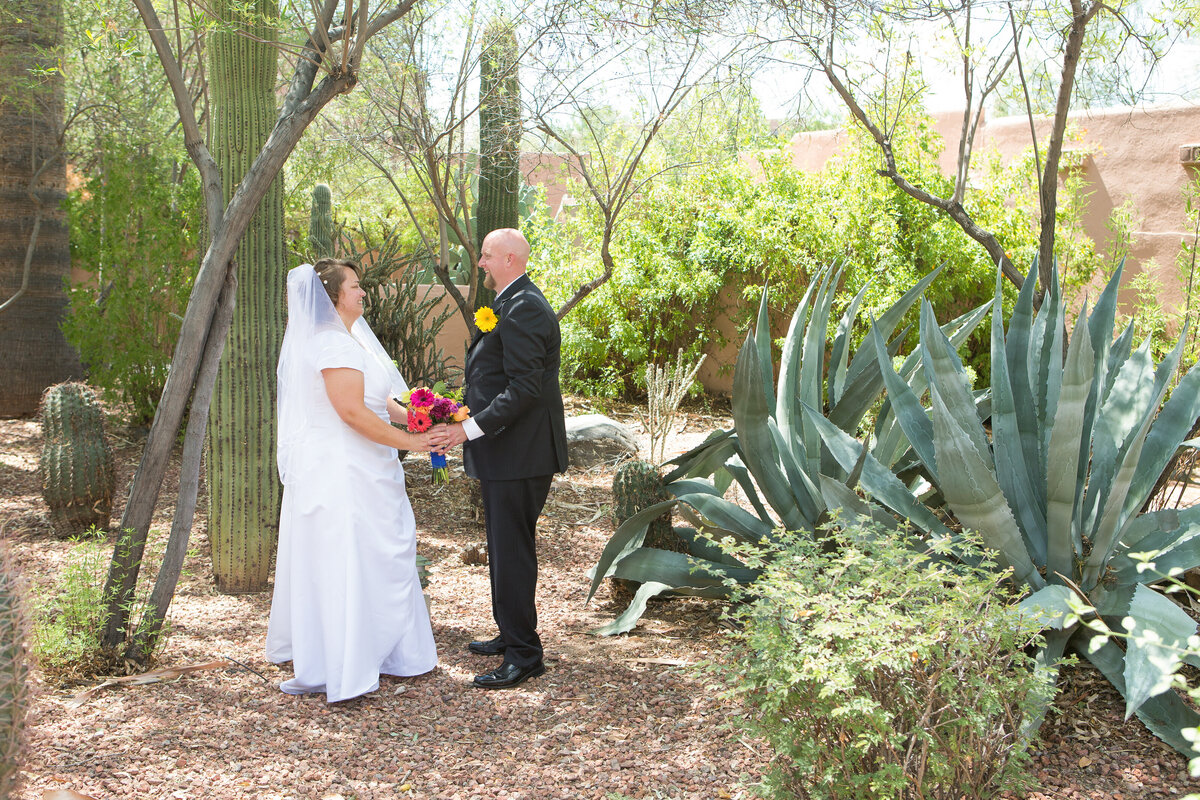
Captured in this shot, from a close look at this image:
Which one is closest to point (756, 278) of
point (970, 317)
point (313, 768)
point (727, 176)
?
point (727, 176)

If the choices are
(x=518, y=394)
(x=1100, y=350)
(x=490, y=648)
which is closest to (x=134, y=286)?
(x=490, y=648)

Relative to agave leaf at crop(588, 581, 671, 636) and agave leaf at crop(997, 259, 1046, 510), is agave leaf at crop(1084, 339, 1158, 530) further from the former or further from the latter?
agave leaf at crop(588, 581, 671, 636)

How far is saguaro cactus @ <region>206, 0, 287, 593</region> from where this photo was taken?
4.82 meters

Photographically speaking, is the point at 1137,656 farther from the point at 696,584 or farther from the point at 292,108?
the point at 292,108

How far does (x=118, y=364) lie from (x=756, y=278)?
6931 millimetres

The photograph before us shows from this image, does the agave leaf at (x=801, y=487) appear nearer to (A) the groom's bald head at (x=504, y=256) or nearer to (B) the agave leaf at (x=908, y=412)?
(B) the agave leaf at (x=908, y=412)

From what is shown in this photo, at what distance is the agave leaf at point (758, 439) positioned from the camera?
14.2 ft

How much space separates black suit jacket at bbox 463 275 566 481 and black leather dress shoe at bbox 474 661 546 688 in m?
0.80

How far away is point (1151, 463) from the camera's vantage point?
3.58 m

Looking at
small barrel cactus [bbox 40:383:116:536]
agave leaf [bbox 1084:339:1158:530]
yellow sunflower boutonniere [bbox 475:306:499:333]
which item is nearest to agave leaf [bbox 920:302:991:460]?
agave leaf [bbox 1084:339:1158:530]

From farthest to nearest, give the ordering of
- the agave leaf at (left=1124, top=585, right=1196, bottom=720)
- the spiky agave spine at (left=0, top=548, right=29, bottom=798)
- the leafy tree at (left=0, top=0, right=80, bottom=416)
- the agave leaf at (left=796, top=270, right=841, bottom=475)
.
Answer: the leafy tree at (left=0, top=0, right=80, bottom=416), the agave leaf at (left=796, top=270, right=841, bottom=475), the agave leaf at (left=1124, top=585, right=1196, bottom=720), the spiky agave spine at (left=0, top=548, right=29, bottom=798)

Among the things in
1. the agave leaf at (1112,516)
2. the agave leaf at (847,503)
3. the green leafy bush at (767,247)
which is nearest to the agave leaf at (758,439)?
the agave leaf at (847,503)

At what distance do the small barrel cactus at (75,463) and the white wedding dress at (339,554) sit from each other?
2.96 meters

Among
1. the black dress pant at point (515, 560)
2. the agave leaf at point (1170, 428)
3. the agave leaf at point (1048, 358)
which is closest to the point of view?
the agave leaf at point (1170, 428)
